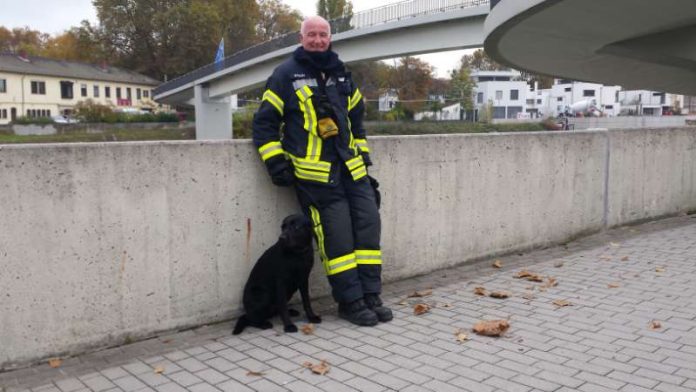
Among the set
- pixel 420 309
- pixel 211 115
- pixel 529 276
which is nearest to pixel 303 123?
pixel 420 309

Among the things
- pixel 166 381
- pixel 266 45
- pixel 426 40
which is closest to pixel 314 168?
pixel 166 381

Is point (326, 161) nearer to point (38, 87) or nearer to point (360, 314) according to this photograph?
point (360, 314)

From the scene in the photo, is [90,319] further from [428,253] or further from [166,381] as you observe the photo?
[428,253]

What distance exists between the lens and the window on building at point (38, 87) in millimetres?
78062

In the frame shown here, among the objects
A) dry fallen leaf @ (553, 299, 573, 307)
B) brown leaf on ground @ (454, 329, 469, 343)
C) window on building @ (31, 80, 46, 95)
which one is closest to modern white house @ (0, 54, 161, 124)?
window on building @ (31, 80, 46, 95)

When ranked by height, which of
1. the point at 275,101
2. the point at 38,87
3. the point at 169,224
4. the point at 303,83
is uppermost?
the point at 38,87

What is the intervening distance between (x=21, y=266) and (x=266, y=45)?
42.3 metres

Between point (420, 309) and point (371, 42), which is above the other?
point (371, 42)

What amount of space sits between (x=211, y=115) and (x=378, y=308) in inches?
2086

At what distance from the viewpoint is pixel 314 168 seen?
4887 millimetres

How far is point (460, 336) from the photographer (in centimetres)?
465

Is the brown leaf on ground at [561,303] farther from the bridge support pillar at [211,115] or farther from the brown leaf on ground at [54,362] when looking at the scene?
the bridge support pillar at [211,115]

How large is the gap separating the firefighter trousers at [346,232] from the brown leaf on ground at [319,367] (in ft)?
2.86

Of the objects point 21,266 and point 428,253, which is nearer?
point 21,266
